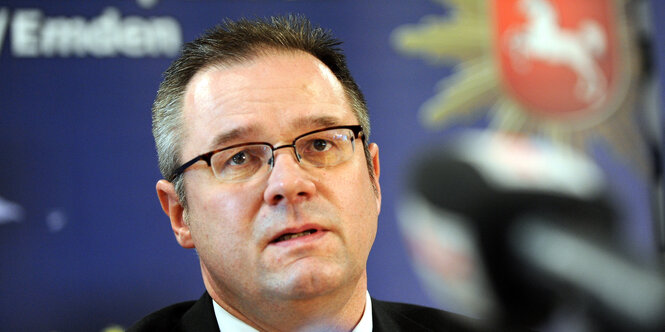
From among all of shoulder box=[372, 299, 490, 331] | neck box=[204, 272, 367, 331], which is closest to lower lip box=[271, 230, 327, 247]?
neck box=[204, 272, 367, 331]

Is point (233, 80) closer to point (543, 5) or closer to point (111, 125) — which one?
point (111, 125)

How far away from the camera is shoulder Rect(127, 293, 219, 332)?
1324mm

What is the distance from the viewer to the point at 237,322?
1280 millimetres

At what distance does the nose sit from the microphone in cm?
129

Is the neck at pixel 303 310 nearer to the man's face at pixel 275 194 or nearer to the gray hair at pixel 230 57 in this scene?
the man's face at pixel 275 194

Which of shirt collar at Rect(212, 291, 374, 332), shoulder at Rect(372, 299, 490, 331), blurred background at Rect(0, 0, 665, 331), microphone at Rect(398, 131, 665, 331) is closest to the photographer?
shirt collar at Rect(212, 291, 374, 332)

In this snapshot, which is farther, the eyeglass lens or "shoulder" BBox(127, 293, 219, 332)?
"shoulder" BBox(127, 293, 219, 332)

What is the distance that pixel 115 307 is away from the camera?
2.11m

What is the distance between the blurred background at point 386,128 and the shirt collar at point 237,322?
0.91 meters

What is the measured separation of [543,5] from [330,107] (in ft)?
5.53

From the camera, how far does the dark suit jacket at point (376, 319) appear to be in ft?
4.39

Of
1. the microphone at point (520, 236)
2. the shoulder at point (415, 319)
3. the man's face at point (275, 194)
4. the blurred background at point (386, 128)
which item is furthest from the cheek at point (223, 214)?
the microphone at point (520, 236)

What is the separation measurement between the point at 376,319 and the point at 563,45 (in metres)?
1.68

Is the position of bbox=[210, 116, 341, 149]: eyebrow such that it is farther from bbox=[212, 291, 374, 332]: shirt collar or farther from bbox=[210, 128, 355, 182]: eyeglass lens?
bbox=[212, 291, 374, 332]: shirt collar
